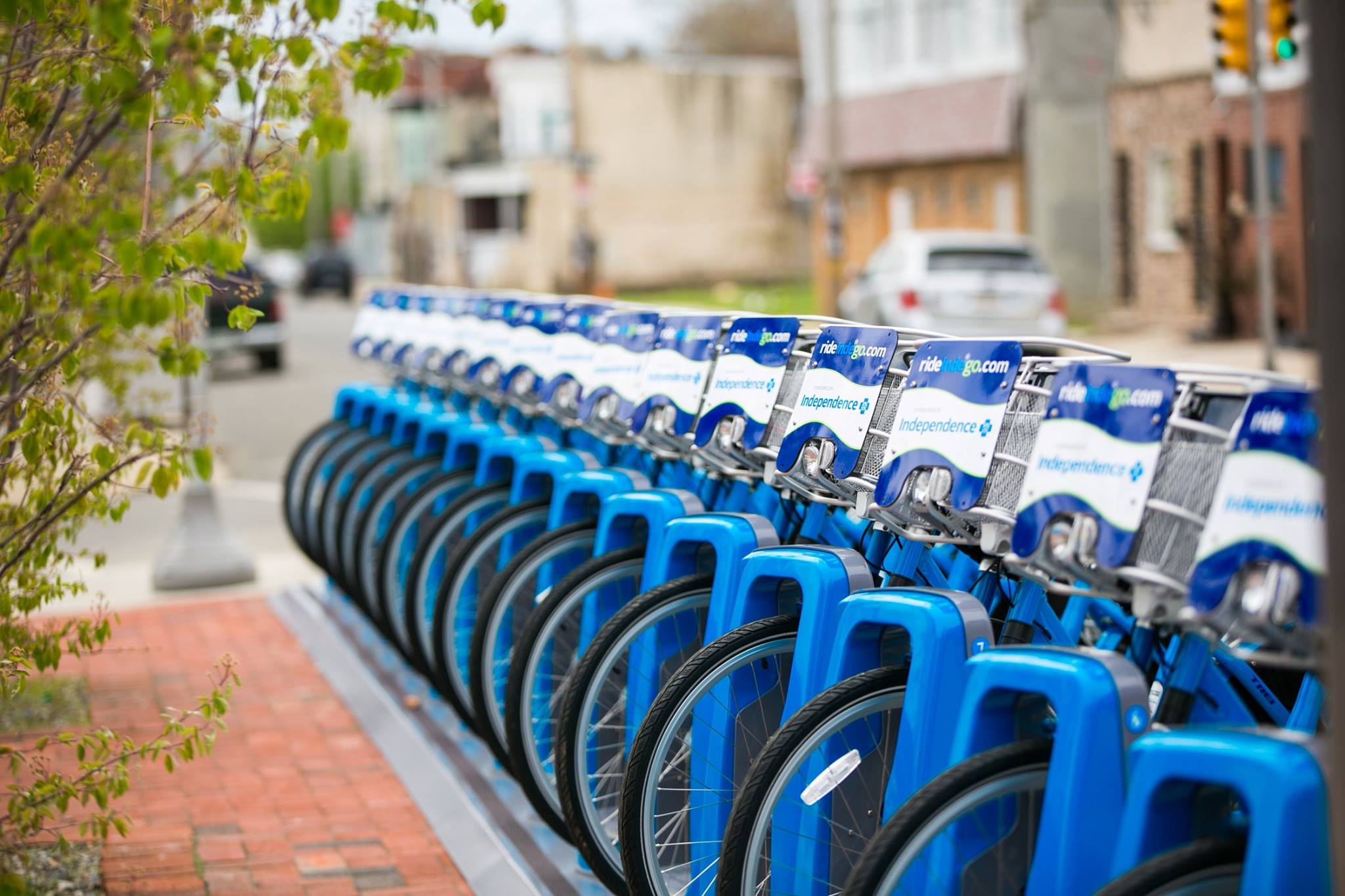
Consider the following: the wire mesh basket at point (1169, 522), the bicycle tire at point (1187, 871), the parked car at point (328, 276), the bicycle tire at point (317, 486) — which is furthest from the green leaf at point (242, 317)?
the parked car at point (328, 276)

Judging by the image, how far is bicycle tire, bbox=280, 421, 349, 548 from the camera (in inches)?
324

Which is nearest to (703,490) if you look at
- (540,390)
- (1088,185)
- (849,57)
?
(540,390)

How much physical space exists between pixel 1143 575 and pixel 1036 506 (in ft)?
0.91

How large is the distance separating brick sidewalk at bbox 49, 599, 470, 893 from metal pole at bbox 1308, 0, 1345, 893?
310 centimetres

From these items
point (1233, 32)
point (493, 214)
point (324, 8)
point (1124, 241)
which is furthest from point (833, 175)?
point (493, 214)

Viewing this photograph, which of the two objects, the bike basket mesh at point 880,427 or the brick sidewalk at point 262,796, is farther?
the brick sidewalk at point 262,796

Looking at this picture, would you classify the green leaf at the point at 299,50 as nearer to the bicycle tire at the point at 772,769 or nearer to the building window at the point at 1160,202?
the bicycle tire at the point at 772,769

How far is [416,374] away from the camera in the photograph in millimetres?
7605

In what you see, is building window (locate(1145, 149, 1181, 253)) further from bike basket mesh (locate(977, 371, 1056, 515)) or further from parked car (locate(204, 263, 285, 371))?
bike basket mesh (locate(977, 371, 1056, 515))

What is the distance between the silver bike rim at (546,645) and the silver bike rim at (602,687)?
17cm

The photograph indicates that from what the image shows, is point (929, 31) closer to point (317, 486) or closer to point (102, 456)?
point (317, 486)

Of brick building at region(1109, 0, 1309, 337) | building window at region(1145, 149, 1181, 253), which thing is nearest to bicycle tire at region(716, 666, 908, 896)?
brick building at region(1109, 0, 1309, 337)

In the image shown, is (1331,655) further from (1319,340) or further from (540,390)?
(540,390)

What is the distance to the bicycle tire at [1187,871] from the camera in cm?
231
